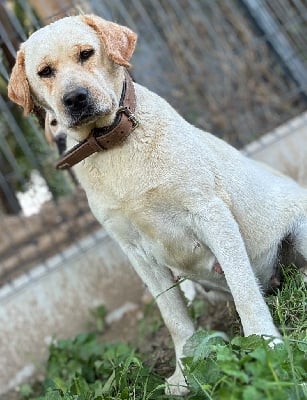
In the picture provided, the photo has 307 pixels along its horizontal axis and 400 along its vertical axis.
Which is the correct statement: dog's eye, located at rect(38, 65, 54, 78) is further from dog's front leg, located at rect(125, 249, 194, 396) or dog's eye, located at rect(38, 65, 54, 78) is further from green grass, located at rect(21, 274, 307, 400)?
green grass, located at rect(21, 274, 307, 400)

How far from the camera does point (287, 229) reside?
445 centimetres

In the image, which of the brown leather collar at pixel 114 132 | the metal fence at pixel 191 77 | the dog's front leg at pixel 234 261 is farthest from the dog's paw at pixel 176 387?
the metal fence at pixel 191 77

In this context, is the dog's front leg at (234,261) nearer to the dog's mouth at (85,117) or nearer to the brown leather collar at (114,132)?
the brown leather collar at (114,132)

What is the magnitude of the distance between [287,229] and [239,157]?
0.45 meters

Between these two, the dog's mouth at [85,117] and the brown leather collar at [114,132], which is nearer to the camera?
the dog's mouth at [85,117]

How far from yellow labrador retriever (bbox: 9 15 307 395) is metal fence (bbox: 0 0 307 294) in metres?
2.84

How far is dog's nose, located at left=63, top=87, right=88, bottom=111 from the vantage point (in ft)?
12.2

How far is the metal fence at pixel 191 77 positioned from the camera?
736cm

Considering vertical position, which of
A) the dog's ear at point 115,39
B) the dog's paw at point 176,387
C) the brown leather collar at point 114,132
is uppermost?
the dog's ear at point 115,39

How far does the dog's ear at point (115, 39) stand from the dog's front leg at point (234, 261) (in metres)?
0.75

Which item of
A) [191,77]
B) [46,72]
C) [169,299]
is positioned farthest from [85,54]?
[191,77]

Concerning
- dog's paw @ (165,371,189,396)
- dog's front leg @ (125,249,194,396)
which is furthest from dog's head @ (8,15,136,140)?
dog's paw @ (165,371,189,396)

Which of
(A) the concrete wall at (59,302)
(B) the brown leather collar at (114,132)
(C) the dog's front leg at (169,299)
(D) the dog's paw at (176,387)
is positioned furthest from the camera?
(A) the concrete wall at (59,302)

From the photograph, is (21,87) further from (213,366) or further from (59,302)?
(59,302)
